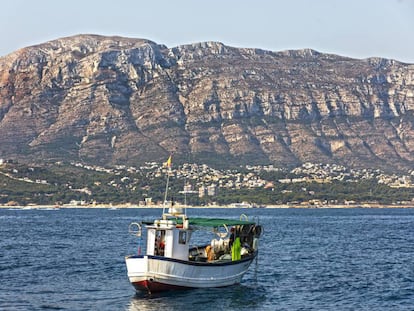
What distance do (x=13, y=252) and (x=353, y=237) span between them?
181 ft

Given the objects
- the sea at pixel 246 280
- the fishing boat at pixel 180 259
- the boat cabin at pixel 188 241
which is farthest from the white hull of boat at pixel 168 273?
the boat cabin at pixel 188 241

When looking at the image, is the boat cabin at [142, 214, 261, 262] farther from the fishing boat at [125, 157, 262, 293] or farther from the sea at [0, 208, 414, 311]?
the sea at [0, 208, 414, 311]

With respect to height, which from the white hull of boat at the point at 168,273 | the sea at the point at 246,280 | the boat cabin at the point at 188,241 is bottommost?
the sea at the point at 246,280

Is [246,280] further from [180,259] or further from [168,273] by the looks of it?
[168,273]

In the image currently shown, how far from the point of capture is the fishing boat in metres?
63.5

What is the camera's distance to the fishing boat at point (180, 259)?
63.5 m

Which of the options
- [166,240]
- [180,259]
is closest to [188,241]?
[166,240]

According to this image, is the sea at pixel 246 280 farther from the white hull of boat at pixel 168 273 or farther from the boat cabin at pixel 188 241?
the boat cabin at pixel 188 241

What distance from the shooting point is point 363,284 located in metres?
73.2

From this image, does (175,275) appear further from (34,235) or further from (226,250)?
(34,235)

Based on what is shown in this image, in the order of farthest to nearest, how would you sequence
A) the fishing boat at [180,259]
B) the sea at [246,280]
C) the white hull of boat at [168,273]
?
the fishing boat at [180,259]
the white hull of boat at [168,273]
the sea at [246,280]

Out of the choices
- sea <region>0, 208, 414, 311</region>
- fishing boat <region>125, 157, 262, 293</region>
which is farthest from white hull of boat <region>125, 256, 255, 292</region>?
sea <region>0, 208, 414, 311</region>

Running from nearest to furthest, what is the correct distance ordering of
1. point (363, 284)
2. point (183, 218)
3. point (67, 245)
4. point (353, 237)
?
1. point (183, 218)
2. point (363, 284)
3. point (67, 245)
4. point (353, 237)

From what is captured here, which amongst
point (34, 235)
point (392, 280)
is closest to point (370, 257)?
point (392, 280)
